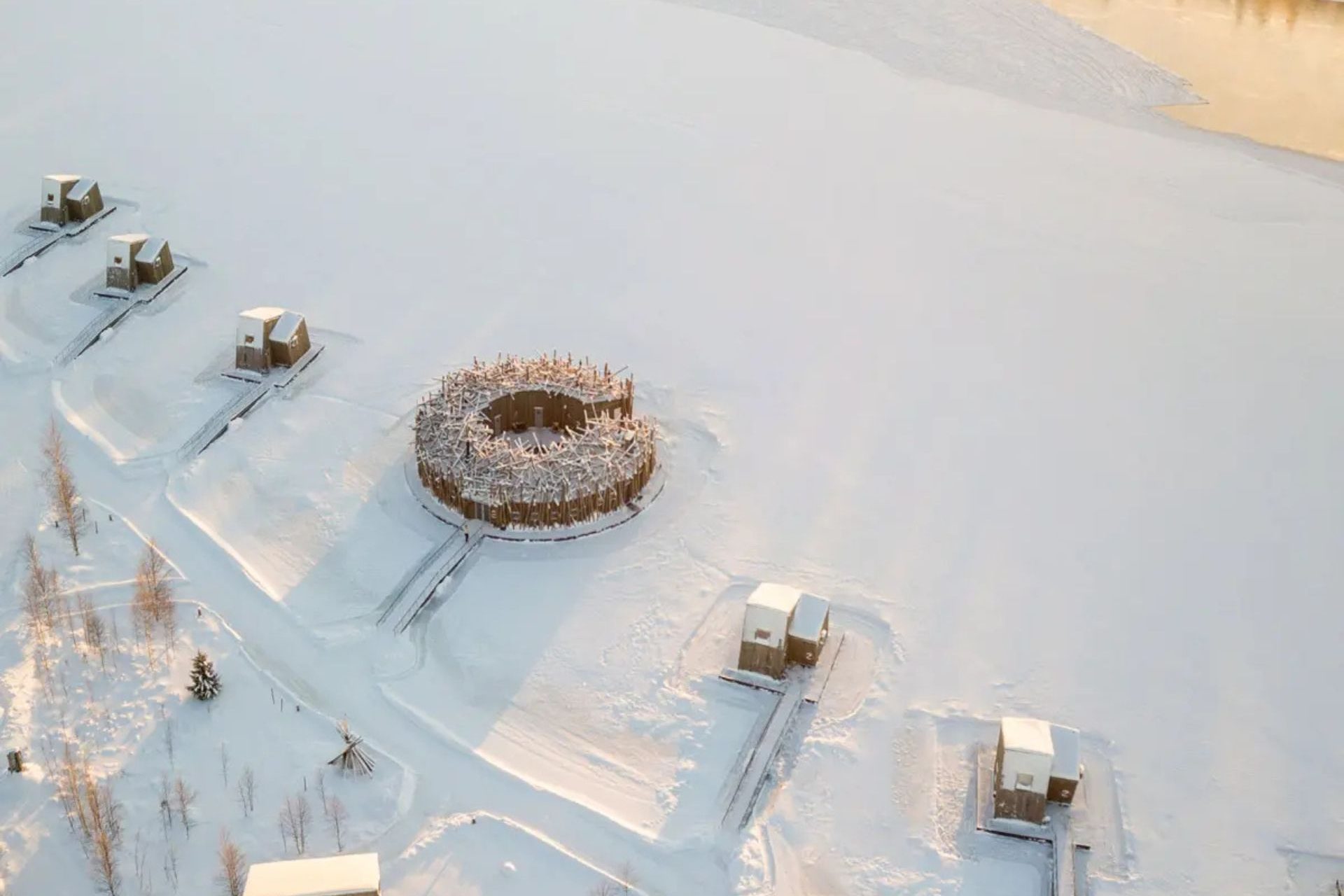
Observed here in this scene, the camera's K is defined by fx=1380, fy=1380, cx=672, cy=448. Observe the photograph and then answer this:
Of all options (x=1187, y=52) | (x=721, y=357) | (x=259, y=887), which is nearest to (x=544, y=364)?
(x=721, y=357)

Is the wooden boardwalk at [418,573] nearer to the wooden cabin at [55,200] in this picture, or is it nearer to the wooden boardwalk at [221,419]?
the wooden boardwalk at [221,419]

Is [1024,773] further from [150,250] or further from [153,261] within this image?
[150,250]

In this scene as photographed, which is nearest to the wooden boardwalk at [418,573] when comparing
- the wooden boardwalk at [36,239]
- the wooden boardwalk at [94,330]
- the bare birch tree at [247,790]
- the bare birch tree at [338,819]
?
the bare birch tree at [247,790]

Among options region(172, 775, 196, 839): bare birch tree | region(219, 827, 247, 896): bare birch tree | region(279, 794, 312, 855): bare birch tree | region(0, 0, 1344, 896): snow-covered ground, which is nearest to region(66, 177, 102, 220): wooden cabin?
region(0, 0, 1344, 896): snow-covered ground

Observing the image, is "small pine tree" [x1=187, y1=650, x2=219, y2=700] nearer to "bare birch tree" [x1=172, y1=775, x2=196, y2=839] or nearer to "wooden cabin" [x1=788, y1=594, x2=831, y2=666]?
"bare birch tree" [x1=172, y1=775, x2=196, y2=839]

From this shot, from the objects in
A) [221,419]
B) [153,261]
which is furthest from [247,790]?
[153,261]

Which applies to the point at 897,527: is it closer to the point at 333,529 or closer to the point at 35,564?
the point at 333,529
